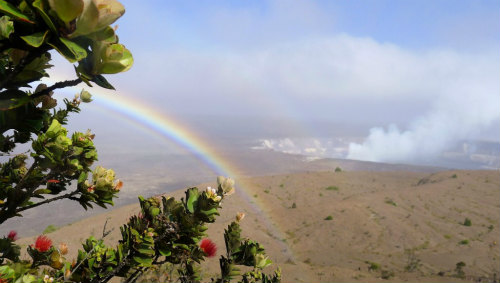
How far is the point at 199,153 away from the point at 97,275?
56.0 m

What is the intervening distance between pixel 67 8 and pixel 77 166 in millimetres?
835

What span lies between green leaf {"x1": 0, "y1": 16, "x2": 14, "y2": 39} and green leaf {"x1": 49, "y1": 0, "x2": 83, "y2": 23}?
14cm

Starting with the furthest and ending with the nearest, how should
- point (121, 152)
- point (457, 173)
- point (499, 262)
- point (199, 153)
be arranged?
1. point (199, 153)
2. point (121, 152)
3. point (457, 173)
4. point (499, 262)

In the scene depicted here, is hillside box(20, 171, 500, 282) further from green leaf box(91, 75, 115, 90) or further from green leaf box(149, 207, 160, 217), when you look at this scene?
green leaf box(91, 75, 115, 90)

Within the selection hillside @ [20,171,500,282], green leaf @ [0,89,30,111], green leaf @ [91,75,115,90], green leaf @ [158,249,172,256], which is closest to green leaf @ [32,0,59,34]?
green leaf @ [91,75,115,90]

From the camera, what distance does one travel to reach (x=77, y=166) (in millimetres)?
1283

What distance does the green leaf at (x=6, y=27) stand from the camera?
2.23ft

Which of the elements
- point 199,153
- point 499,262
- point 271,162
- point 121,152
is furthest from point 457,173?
point 121,152

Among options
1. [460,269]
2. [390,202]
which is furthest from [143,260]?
[390,202]

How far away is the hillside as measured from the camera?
1071cm

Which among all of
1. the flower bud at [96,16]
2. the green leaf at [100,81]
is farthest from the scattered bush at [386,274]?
the flower bud at [96,16]

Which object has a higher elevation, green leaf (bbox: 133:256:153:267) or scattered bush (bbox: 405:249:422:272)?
green leaf (bbox: 133:256:153:267)

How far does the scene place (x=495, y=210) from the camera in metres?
17.1

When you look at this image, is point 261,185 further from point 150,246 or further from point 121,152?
point 121,152
